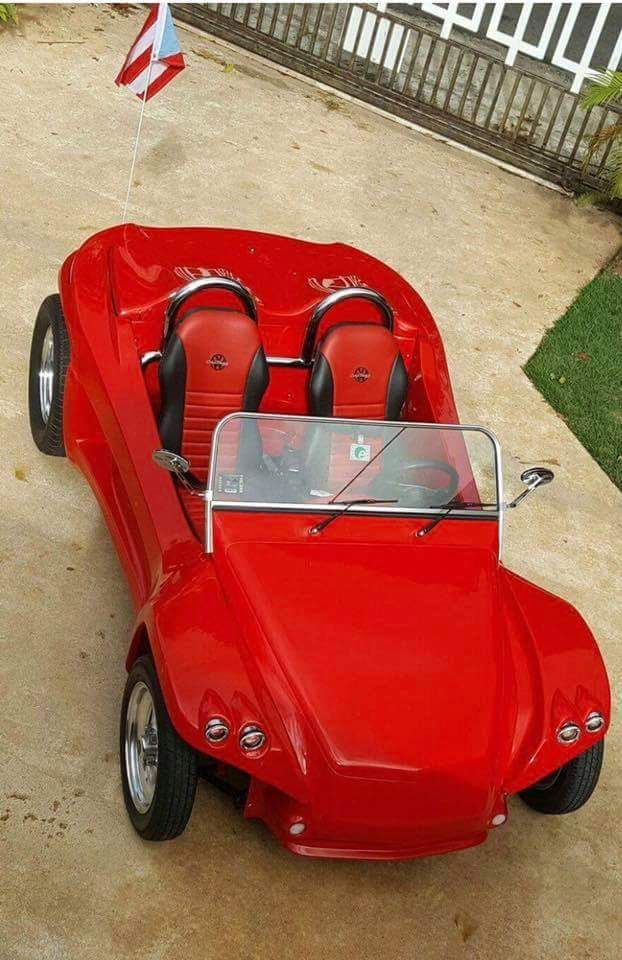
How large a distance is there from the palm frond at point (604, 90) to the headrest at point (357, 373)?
4383 millimetres

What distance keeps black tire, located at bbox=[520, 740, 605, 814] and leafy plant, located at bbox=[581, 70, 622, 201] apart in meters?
5.48

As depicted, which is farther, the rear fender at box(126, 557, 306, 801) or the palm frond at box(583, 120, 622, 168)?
the palm frond at box(583, 120, 622, 168)

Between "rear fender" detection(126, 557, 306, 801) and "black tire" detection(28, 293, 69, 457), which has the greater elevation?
"rear fender" detection(126, 557, 306, 801)

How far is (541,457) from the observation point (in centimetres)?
674

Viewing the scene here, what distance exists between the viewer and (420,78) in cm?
1010

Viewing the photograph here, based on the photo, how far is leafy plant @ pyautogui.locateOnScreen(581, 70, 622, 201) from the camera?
862cm

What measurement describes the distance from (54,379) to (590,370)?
145 inches

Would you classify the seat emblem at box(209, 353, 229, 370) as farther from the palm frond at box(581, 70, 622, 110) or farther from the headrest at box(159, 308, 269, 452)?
the palm frond at box(581, 70, 622, 110)

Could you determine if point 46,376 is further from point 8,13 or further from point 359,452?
point 8,13

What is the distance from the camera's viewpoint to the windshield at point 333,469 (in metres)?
4.48

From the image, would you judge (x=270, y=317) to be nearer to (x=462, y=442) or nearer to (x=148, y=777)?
(x=462, y=442)

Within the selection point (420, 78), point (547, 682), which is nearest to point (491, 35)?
point (420, 78)

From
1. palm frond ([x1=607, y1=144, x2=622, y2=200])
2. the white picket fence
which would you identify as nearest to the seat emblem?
palm frond ([x1=607, y1=144, x2=622, y2=200])

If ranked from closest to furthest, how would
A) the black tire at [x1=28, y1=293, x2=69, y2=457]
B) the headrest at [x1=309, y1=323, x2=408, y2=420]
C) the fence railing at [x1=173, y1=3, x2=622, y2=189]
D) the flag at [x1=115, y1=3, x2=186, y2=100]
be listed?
the headrest at [x1=309, y1=323, x2=408, y2=420] < the black tire at [x1=28, y1=293, x2=69, y2=457] < the flag at [x1=115, y1=3, x2=186, y2=100] < the fence railing at [x1=173, y1=3, x2=622, y2=189]
